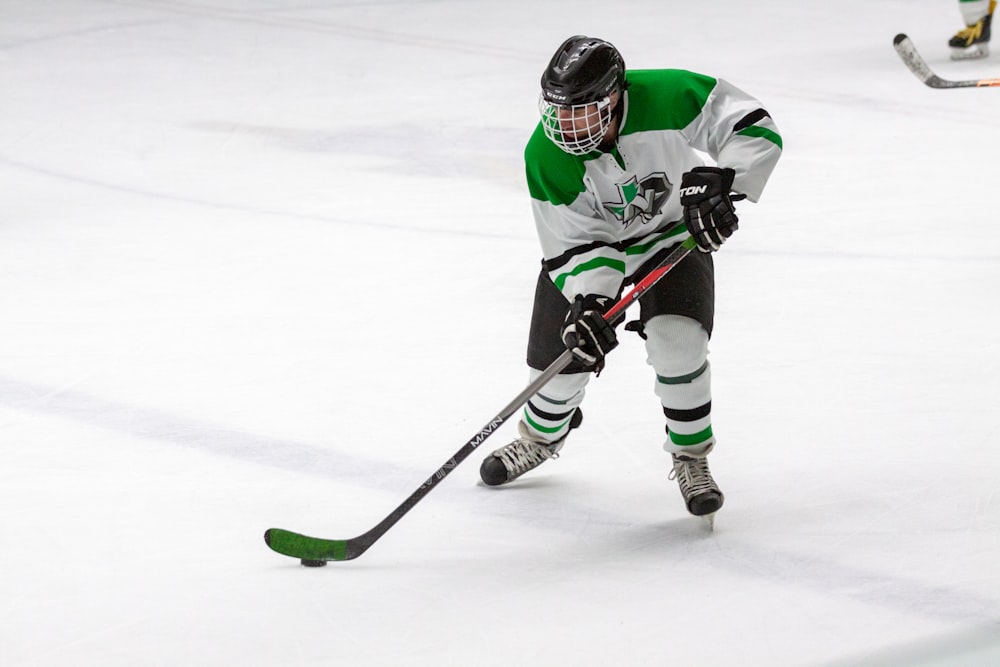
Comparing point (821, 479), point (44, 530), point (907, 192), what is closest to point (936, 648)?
point (821, 479)

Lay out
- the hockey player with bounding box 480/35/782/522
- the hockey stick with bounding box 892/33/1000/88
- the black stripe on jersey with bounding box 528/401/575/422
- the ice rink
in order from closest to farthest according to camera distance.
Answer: the ice rink
the hockey player with bounding box 480/35/782/522
the black stripe on jersey with bounding box 528/401/575/422
the hockey stick with bounding box 892/33/1000/88

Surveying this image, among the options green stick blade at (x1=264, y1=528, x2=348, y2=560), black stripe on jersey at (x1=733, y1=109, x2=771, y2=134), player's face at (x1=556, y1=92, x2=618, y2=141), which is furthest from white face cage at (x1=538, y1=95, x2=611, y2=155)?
green stick blade at (x1=264, y1=528, x2=348, y2=560)

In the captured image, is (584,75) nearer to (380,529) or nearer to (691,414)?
(691,414)

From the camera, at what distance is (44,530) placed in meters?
2.46

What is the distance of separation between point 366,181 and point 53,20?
149 inches

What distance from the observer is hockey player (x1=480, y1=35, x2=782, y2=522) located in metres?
2.23

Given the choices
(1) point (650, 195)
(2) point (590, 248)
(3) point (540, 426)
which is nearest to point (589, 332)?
(2) point (590, 248)

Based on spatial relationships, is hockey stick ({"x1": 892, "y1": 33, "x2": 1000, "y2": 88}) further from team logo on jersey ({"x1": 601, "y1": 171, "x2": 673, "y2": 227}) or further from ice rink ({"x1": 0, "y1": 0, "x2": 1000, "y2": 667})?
team logo on jersey ({"x1": 601, "y1": 171, "x2": 673, "y2": 227})

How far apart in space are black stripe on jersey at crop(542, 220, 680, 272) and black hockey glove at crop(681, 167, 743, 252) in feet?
0.66

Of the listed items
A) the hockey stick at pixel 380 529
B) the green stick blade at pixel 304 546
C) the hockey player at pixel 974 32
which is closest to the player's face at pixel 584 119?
the hockey stick at pixel 380 529

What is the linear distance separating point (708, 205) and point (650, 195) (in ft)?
0.61

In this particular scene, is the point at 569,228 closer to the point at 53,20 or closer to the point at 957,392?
the point at 957,392

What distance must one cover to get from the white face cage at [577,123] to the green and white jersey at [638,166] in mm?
63

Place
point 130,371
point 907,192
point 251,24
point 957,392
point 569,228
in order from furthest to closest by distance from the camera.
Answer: point 251,24, point 907,192, point 130,371, point 957,392, point 569,228
